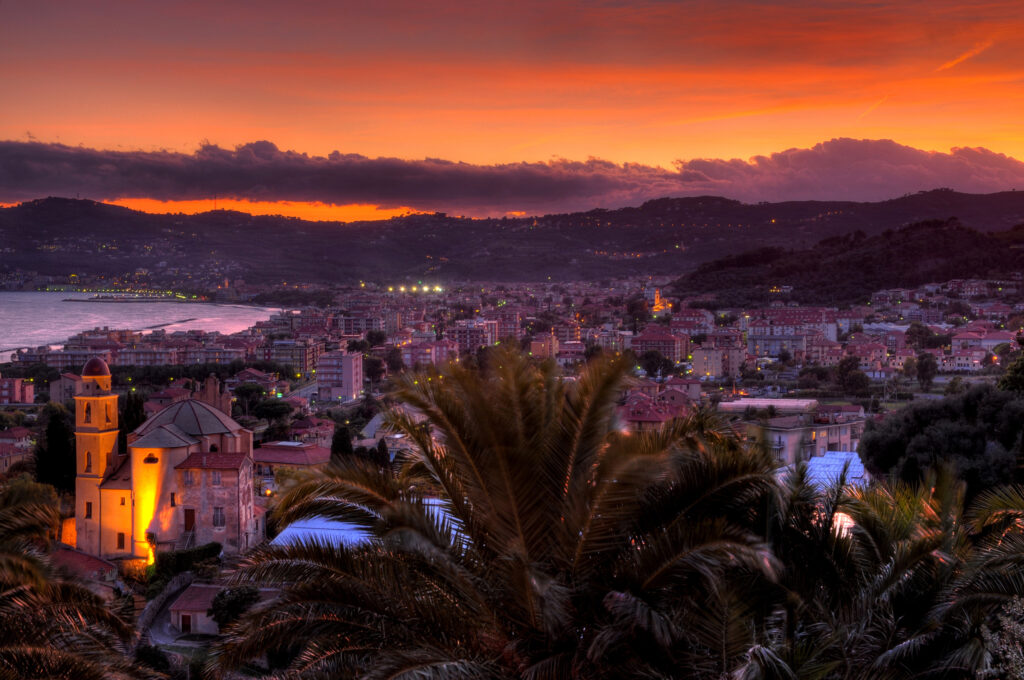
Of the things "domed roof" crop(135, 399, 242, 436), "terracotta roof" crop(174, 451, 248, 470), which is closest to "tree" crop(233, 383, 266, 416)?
"domed roof" crop(135, 399, 242, 436)

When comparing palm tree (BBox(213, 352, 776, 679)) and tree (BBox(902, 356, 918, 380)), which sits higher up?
palm tree (BBox(213, 352, 776, 679))

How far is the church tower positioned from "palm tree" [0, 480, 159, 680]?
10.2 meters

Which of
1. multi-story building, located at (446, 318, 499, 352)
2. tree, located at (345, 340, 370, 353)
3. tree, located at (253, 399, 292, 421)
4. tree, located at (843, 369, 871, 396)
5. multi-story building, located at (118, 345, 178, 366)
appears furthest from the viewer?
tree, located at (345, 340, 370, 353)

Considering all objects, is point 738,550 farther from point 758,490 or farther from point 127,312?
point 127,312

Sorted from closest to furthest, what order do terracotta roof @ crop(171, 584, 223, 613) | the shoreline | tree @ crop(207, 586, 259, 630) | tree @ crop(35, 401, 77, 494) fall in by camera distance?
1. tree @ crop(207, 586, 259, 630)
2. terracotta roof @ crop(171, 584, 223, 613)
3. tree @ crop(35, 401, 77, 494)
4. the shoreline

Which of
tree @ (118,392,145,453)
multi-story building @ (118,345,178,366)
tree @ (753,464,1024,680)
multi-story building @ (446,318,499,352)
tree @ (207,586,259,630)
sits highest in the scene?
tree @ (753,464,1024,680)

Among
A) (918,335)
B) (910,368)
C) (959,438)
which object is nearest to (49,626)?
(959,438)

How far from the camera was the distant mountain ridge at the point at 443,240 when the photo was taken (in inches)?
3474

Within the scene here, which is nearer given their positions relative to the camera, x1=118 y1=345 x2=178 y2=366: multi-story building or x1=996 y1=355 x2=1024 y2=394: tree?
x1=996 y1=355 x2=1024 y2=394: tree

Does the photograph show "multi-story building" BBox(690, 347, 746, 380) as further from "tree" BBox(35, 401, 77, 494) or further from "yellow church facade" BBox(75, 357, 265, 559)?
"yellow church facade" BBox(75, 357, 265, 559)

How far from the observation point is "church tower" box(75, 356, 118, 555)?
14039 millimetres

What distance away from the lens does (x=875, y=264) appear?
6012 centimetres

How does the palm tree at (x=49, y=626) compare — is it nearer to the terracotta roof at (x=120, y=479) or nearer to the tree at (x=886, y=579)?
the tree at (x=886, y=579)

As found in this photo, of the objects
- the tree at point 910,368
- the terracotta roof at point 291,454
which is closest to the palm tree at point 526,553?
the terracotta roof at point 291,454
